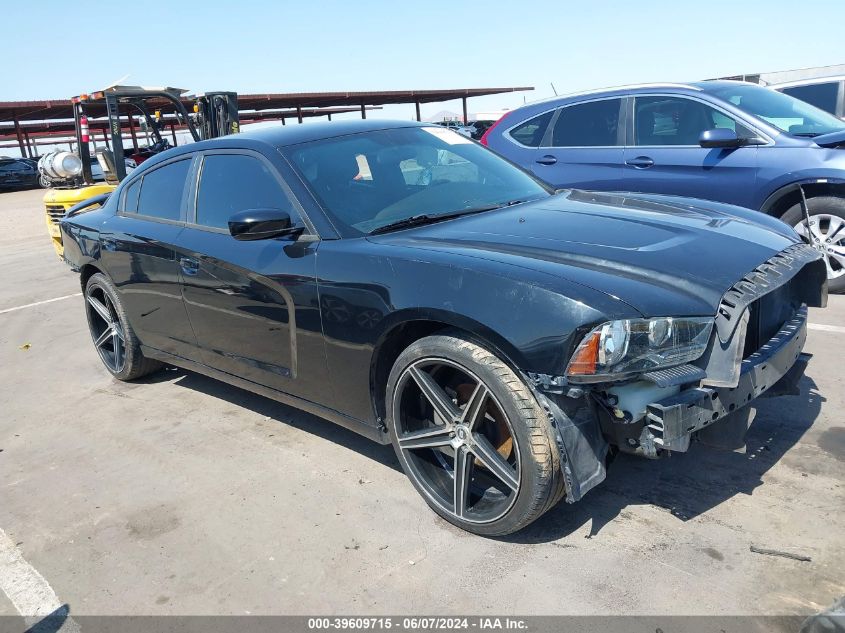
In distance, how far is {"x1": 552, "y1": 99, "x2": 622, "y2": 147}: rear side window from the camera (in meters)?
6.48

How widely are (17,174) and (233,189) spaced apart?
32.4m

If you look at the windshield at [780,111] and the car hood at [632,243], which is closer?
the car hood at [632,243]

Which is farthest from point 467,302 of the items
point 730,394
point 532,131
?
point 532,131

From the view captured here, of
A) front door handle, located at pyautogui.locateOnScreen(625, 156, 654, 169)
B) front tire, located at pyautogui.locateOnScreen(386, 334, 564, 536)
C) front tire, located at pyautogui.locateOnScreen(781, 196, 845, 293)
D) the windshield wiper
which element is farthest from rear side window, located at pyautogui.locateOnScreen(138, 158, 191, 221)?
→ front tire, located at pyautogui.locateOnScreen(781, 196, 845, 293)

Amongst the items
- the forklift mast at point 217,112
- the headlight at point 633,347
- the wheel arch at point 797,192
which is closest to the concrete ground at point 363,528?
the headlight at point 633,347

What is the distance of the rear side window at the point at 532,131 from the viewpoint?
6879mm

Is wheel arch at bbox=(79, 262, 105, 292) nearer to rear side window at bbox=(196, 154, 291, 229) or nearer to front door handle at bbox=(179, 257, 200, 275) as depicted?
front door handle at bbox=(179, 257, 200, 275)

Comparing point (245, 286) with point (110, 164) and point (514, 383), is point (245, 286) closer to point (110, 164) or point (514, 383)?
point (514, 383)

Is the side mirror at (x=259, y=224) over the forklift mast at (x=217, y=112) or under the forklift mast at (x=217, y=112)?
under

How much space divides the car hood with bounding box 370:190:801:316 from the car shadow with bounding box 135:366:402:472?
1.20m

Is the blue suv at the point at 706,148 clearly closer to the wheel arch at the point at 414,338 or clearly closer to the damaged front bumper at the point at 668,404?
the damaged front bumper at the point at 668,404

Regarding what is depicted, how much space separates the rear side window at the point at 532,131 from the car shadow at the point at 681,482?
395 centimetres

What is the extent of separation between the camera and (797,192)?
5805mm

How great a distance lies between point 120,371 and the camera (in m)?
5.21
